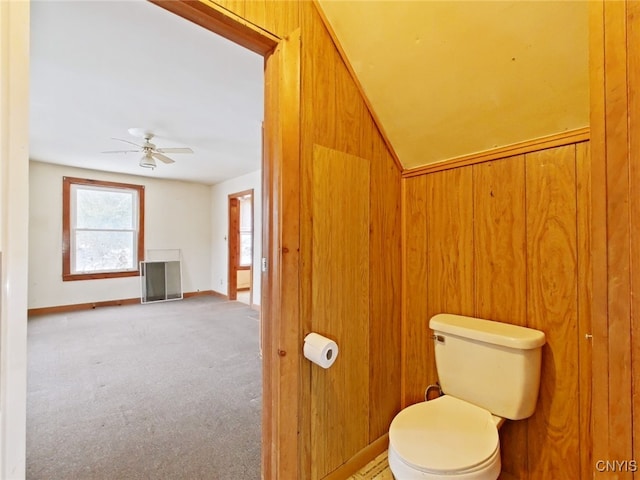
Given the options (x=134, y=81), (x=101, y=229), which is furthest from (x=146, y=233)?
(x=134, y=81)

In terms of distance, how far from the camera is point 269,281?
1218 mm

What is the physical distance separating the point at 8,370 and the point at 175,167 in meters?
4.37

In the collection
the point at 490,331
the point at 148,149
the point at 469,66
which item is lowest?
the point at 490,331

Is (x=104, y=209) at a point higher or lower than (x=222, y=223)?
higher

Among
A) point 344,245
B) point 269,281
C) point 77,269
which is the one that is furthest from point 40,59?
point 77,269

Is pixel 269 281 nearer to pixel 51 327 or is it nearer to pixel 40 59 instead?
pixel 40 59

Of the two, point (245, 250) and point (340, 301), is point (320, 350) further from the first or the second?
point (245, 250)

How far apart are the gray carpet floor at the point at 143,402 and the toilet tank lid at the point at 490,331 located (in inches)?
46.6

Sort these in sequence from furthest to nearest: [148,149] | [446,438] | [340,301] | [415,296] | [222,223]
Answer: [222,223] < [148,149] < [415,296] < [340,301] < [446,438]

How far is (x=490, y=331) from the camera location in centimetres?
133

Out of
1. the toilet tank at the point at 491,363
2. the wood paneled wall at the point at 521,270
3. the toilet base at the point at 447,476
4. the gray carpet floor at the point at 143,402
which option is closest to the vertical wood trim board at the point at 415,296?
the wood paneled wall at the point at 521,270

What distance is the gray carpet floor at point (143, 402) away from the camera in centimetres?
152

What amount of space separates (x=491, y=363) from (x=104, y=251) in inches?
217

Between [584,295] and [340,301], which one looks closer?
[584,295]
